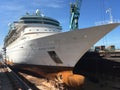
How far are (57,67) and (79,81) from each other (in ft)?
9.03

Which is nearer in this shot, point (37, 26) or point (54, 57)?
point (54, 57)

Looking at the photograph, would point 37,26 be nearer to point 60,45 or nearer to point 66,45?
point 60,45

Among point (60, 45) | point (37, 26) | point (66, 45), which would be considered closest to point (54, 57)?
point (60, 45)

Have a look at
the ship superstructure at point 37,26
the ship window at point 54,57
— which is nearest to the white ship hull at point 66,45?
the ship window at point 54,57

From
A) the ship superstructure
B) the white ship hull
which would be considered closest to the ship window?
the white ship hull

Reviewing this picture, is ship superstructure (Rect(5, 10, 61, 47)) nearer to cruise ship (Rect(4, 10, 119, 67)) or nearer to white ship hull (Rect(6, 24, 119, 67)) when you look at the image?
cruise ship (Rect(4, 10, 119, 67))

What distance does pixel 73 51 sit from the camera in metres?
13.4

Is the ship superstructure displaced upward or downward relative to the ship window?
upward

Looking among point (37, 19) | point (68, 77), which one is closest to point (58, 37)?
point (68, 77)

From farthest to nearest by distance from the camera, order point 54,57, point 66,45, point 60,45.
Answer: point 54,57, point 60,45, point 66,45

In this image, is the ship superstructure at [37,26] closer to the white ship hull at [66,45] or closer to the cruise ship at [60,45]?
the cruise ship at [60,45]

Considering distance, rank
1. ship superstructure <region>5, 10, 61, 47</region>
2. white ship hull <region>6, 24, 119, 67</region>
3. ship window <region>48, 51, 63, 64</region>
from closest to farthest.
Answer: white ship hull <region>6, 24, 119, 67</region>, ship window <region>48, 51, 63, 64</region>, ship superstructure <region>5, 10, 61, 47</region>

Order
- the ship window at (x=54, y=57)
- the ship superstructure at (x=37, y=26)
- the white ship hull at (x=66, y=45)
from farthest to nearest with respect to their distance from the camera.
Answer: the ship superstructure at (x=37, y=26)
the ship window at (x=54, y=57)
the white ship hull at (x=66, y=45)

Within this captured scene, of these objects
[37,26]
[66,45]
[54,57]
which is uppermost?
[37,26]
